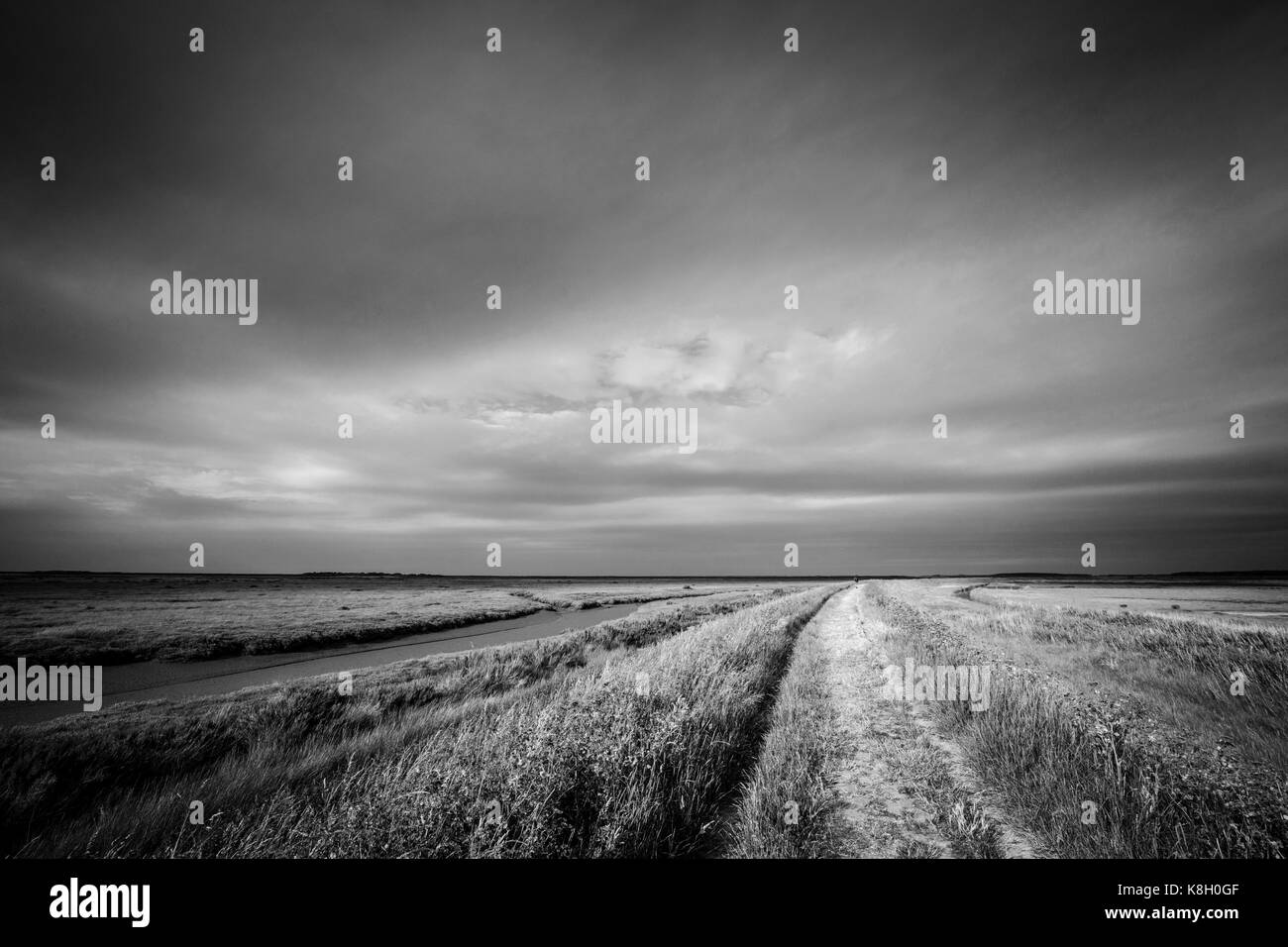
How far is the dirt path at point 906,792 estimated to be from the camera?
501 centimetres

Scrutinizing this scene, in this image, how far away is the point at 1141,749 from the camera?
19.0 ft

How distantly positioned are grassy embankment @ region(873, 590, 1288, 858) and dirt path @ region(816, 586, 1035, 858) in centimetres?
35

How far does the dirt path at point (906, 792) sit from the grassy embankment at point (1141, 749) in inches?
13.9

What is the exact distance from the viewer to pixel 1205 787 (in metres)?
4.96

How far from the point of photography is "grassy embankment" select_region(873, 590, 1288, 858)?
4.70m
